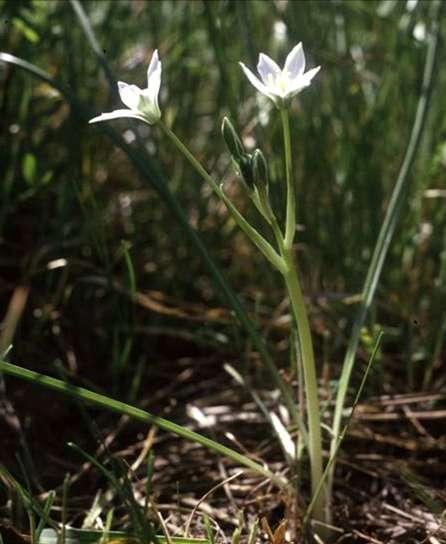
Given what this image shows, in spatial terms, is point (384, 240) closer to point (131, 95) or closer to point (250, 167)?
point (250, 167)

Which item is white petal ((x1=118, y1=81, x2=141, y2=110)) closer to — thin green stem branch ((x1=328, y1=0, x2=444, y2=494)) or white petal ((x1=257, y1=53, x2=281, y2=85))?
white petal ((x1=257, y1=53, x2=281, y2=85))

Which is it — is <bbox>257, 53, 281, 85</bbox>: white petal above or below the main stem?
above

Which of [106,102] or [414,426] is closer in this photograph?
[414,426]

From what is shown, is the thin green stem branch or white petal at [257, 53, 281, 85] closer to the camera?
white petal at [257, 53, 281, 85]

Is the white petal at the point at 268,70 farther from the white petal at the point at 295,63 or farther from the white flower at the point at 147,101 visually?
the white flower at the point at 147,101

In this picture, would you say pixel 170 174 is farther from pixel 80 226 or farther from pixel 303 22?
pixel 303 22

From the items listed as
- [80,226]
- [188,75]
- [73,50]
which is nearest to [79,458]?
[80,226]

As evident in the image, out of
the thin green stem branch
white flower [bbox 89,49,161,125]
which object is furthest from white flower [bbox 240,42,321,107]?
the thin green stem branch
